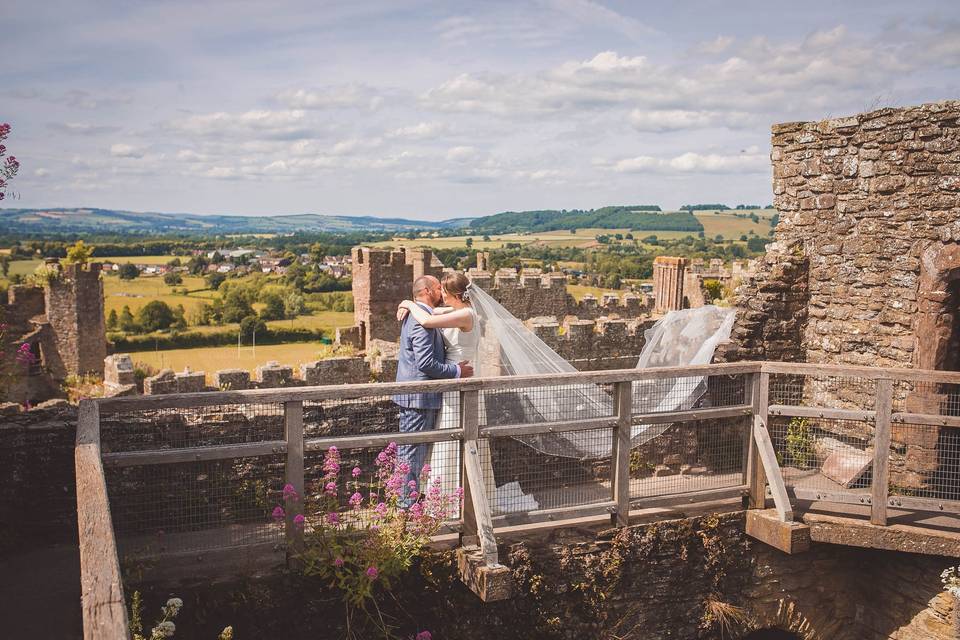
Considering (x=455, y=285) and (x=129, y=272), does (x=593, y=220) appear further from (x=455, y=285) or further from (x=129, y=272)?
(x=455, y=285)

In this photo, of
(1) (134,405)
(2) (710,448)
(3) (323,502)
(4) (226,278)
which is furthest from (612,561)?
(4) (226,278)

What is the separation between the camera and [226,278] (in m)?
93.1

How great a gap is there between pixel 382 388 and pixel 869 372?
154 inches

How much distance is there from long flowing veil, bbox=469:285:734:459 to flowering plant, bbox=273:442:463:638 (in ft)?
3.01

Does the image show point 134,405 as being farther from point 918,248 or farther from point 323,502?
point 918,248

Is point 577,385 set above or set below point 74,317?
above

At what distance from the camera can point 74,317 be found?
32312 millimetres

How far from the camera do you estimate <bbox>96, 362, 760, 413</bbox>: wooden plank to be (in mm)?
A: 4996

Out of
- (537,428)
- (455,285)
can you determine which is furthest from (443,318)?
(537,428)

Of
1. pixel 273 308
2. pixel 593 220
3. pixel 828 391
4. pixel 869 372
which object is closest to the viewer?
pixel 869 372

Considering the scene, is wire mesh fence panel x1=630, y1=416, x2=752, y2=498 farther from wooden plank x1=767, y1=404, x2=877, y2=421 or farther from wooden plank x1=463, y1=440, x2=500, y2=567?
wooden plank x1=463, y1=440, x2=500, y2=567

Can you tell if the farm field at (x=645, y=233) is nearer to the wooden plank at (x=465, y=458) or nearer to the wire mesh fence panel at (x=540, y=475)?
the wire mesh fence panel at (x=540, y=475)

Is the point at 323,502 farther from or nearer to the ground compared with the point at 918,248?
nearer to the ground

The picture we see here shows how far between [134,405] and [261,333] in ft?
201
